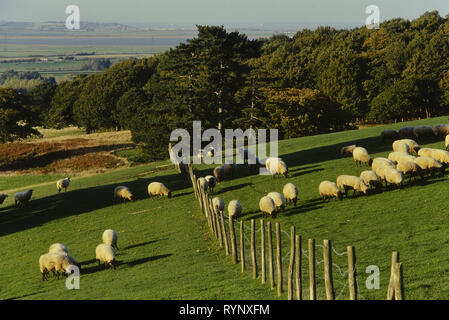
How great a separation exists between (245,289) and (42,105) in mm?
143876

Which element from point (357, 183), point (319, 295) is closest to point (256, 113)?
point (357, 183)

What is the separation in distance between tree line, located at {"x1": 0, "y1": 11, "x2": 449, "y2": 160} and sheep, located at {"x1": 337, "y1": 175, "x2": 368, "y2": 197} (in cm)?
2991

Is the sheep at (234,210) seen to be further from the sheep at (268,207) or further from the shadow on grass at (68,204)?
the shadow on grass at (68,204)

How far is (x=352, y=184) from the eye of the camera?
29.4 meters

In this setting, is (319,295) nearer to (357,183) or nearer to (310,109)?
(357,183)

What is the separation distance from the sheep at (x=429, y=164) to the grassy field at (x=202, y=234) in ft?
3.60

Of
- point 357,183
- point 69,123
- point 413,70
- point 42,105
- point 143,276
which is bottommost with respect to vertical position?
point 143,276

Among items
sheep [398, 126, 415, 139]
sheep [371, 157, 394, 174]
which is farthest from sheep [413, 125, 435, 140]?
sheep [371, 157, 394, 174]

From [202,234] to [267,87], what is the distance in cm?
5104

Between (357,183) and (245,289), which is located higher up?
(357,183)

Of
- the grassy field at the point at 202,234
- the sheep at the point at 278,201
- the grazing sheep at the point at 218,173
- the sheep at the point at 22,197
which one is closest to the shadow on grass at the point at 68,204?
the grassy field at the point at 202,234

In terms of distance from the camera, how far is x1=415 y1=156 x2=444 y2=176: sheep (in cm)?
3041

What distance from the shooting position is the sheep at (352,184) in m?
29.1
